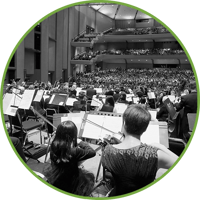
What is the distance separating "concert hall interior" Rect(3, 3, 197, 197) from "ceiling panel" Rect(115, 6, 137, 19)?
15 centimetres

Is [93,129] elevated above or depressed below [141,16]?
A: below

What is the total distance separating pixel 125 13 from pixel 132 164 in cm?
3279

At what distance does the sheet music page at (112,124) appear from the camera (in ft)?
9.78

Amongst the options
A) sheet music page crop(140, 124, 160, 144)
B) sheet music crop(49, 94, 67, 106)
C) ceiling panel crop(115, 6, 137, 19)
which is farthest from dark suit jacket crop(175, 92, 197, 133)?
ceiling panel crop(115, 6, 137, 19)

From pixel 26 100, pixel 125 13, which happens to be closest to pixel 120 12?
pixel 125 13

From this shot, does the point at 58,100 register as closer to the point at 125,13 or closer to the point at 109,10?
the point at 109,10

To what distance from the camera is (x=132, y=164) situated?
175cm

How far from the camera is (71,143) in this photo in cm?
222

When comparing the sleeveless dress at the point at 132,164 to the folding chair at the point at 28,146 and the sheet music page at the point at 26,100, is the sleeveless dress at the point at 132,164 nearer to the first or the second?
the folding chair at the point at 28,146

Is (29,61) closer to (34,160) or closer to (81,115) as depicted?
(34,160)

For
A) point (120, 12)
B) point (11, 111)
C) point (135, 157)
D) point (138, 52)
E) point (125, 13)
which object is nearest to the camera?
point (135, 157)

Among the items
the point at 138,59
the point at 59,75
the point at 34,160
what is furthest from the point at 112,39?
the point at 34,160

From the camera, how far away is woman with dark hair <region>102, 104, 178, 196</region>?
173cm

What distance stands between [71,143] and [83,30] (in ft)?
85.0
